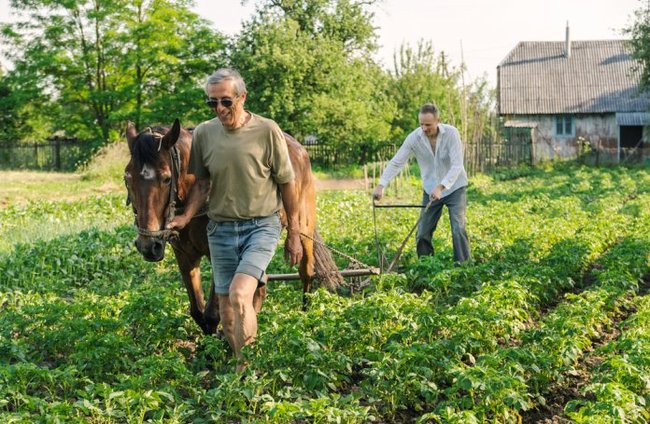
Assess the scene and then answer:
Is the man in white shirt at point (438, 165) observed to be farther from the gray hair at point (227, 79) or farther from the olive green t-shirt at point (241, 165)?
the gray hair at point (227, 79)

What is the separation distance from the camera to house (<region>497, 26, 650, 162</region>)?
147 feet

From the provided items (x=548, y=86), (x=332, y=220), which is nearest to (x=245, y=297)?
(x=332, y=220)

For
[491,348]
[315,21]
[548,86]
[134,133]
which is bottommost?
[491,348]

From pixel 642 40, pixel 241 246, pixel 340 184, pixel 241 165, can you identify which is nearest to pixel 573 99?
pixel 642 40

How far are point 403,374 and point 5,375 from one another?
2.46 m

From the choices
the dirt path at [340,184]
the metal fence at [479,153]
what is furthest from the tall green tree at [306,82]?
the dirt path at [340,184]

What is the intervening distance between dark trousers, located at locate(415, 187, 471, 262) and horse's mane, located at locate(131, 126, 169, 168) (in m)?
4.19

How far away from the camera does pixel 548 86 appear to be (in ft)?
155

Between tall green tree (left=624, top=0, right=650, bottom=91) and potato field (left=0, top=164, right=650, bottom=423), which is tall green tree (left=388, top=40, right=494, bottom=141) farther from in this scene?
potato field (left=0, top=164, right=650, bottom=423)

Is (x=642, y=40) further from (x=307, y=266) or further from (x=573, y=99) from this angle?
(x=307, y=266)

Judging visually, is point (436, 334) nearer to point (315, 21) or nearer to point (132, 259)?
point (132, 259)

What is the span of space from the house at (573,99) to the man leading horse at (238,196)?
37864mm

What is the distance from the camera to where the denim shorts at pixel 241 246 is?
5570 millimetres

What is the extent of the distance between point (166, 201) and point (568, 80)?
45314 mm
